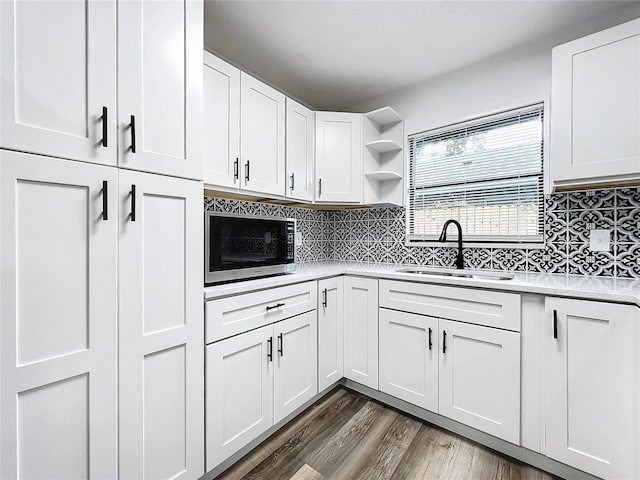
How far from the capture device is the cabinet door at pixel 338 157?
244cm

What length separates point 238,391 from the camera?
1.53 metres

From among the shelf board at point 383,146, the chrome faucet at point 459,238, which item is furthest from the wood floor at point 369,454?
the shelf board at point 383,146

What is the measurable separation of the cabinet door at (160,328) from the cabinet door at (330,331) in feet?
2.96

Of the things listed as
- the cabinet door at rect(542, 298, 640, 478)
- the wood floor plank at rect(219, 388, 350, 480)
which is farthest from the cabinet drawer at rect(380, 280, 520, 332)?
the wood floor plank at rect(219, 388, 350, 480)

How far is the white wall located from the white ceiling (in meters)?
0.06

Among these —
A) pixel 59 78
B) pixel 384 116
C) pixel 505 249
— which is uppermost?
pixel 384 116

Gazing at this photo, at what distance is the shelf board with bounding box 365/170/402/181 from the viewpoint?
2.49 m

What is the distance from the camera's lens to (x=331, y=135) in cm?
246

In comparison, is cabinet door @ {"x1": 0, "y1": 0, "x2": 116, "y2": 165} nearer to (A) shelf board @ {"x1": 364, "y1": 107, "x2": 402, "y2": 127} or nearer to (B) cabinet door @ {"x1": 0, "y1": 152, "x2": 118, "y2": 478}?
(B) cabinet door @ {"x1": 0, "y1": 152, "x2": 118, "y2": 478}

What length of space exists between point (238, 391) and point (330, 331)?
81cm

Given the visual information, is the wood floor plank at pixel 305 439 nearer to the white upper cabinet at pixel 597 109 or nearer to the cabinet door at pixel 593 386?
the cabinet door at pixel 593 386

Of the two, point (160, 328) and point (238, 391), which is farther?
point (238, 391)

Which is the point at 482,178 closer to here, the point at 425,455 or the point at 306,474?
the point at 425,455

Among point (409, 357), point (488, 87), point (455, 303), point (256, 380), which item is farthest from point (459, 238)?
point (256, 380)
